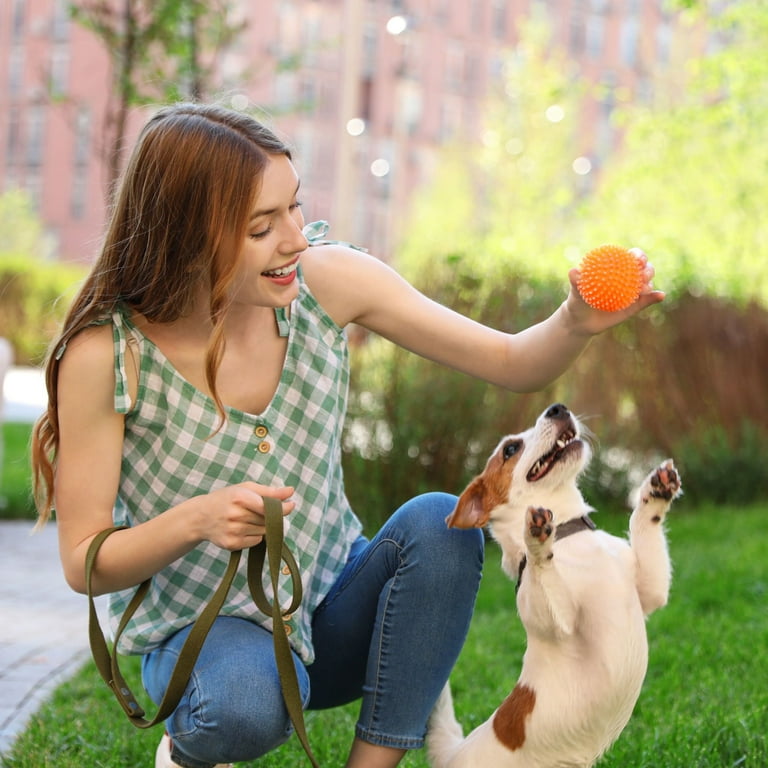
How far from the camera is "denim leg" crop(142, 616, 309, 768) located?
6.90ft

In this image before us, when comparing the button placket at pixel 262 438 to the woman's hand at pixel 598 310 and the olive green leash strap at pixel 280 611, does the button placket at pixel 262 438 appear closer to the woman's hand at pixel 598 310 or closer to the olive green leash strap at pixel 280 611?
the olive green leash strap at pixel 280 611

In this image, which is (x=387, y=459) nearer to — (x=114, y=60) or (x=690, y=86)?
(x=114, y=60)

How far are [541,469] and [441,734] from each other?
2.13 ft

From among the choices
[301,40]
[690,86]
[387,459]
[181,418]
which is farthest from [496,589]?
[301,40]

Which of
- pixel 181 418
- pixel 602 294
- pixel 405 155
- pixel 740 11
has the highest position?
pixel 740 11

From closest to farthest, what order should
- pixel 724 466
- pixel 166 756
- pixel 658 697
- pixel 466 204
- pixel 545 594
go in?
pixel 545 594
pixel 166 756
pixel 658 697
pixel 724 466
pixel 466 204

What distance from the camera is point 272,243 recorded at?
2.16 m

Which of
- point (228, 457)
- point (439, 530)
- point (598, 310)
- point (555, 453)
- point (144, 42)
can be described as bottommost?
point (439, 530)

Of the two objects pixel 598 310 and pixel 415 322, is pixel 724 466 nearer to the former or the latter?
pixel 415 322

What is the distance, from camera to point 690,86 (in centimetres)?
1350

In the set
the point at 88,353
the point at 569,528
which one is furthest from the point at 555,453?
the point at 88,353

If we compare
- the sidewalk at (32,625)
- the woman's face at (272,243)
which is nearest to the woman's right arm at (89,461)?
the woman's face at (272,243)

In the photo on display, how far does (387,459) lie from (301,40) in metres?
39.2

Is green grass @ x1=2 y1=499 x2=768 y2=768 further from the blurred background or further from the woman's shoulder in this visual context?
the woman's shoulder
